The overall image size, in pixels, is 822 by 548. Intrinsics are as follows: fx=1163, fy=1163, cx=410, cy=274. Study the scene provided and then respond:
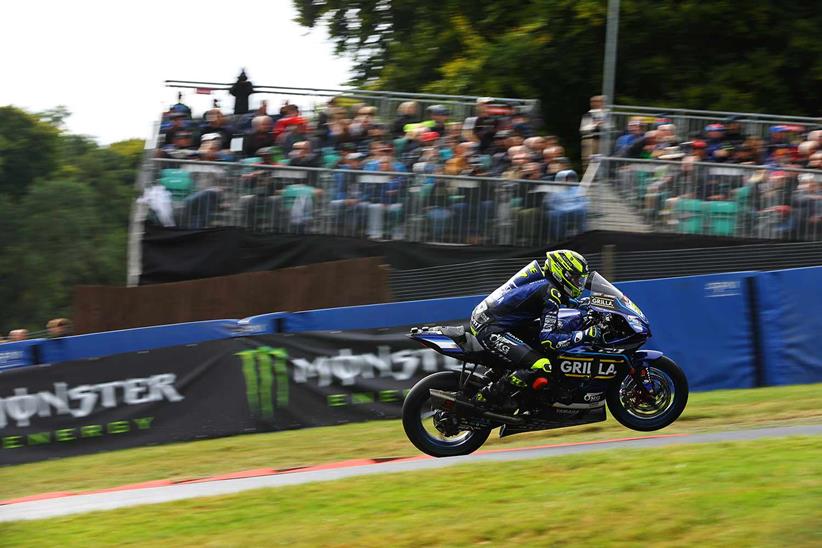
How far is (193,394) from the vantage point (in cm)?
1392

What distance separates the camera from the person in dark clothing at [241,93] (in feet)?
A: 55.8

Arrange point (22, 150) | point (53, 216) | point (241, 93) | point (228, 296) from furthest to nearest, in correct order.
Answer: point (22, 150) < point (53, 216) < point (241, 93) < point (228, 296)

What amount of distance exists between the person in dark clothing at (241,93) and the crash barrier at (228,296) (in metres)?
2.65

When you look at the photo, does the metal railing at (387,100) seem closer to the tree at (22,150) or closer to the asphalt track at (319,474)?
the asphalt track at (319,474)

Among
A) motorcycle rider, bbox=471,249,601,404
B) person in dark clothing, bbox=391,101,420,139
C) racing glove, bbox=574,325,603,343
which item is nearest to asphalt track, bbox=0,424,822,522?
motorcycle rider, bbox=471,249,601,404

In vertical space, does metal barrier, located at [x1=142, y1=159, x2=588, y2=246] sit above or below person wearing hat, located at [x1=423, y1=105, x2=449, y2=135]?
below

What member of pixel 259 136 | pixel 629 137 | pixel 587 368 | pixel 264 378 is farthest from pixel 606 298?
pixel 259 136

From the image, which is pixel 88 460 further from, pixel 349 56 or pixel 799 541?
pixel 349 56

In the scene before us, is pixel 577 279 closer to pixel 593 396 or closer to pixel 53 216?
pixel 593 396

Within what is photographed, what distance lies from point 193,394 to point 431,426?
15.6 feet

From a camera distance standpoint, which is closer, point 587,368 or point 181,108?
point 587,368

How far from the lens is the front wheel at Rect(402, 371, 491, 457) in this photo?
9.87 m

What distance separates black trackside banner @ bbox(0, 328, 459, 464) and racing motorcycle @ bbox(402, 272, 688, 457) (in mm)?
4240

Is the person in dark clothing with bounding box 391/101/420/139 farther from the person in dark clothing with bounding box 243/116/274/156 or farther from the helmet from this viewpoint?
the helmet
